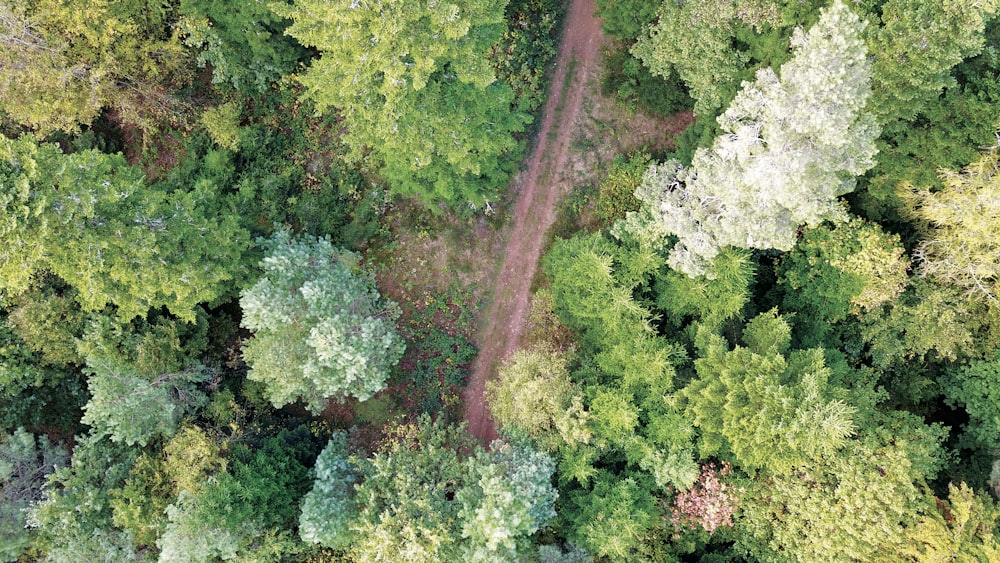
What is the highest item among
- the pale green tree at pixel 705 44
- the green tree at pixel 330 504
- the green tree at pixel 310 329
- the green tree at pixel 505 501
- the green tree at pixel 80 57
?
the pale green tree at pixel 705 44

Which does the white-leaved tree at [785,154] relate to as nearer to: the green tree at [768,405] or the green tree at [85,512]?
the green tree at [768,405]

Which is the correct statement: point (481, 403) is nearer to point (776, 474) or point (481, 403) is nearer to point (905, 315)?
point (776, 474)

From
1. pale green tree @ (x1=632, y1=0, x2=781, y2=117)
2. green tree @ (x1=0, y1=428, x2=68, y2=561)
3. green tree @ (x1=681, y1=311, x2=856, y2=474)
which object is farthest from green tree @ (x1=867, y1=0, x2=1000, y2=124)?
green tree @ (x1=0, y1=428, x2=68, y2=561)

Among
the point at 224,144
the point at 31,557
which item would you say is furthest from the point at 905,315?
the point at 31,557

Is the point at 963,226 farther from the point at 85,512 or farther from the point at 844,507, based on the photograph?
the point at 85,512

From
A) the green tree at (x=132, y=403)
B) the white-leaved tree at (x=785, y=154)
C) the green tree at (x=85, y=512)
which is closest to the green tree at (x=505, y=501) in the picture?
the white-leaved tree at (x=785, y=154)

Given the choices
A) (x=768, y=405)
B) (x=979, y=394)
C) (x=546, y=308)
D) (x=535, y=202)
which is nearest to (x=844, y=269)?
(x=768, y=405)
